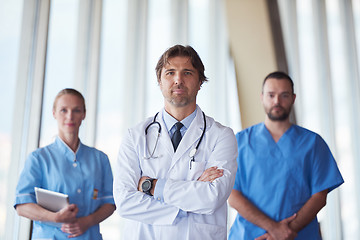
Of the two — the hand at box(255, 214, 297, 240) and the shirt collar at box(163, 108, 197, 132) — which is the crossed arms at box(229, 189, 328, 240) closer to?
the hand at box(255, 214, 297, 240)

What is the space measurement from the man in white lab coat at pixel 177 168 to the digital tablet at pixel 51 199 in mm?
458

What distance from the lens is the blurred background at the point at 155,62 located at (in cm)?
278

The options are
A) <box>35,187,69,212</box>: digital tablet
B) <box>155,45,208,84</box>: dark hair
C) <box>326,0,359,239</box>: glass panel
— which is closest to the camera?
<box>155,45,208,84</box>: dark hair

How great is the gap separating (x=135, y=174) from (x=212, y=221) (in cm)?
40

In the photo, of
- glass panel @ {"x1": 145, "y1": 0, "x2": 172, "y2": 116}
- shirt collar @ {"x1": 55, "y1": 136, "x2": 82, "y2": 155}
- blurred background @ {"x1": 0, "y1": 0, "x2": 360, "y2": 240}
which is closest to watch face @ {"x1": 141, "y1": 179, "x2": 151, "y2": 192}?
shirt collar @ {"x1": 55, "y1": 136, "x2": 82, "y2": 155}

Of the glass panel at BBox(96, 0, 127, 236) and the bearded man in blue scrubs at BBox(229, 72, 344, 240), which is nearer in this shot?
the bearded man in blue scrubs at BBox(229, 72, 344, 240)

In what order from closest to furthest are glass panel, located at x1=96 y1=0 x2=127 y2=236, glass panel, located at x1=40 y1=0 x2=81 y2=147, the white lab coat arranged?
1. the white lab coat
2. glass panel, located at x1=40 y1=0 x2=81 y2=147
3. glass panel, located at x1=96 y1=0 x2=127 y2=236

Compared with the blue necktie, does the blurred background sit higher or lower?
higher

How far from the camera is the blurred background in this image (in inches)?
109

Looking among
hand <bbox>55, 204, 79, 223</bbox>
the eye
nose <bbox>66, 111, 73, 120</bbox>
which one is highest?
the eye

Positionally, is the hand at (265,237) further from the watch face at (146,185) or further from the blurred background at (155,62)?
the blurred background at (155,62)

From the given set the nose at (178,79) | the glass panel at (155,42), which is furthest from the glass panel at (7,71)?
the nose at (178,79)

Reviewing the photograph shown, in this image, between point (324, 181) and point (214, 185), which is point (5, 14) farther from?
point (324, 181)

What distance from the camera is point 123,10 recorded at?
338cm
